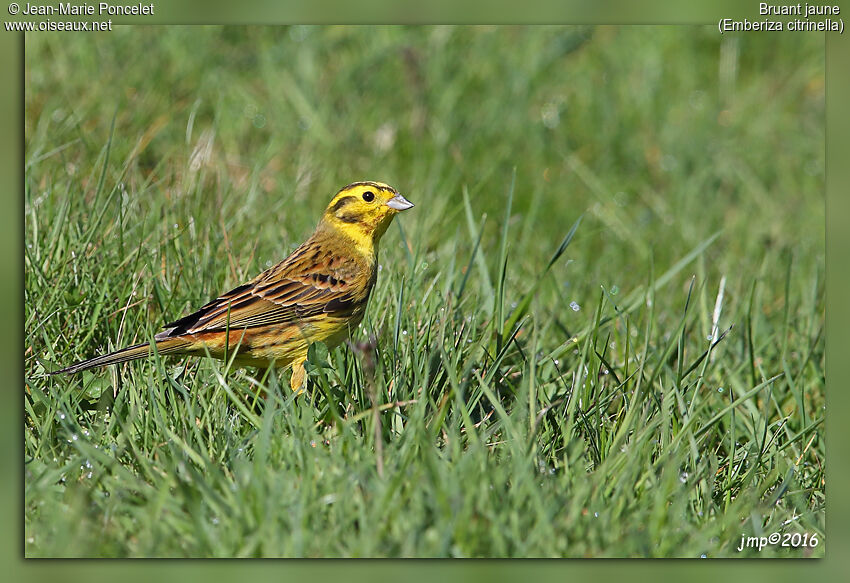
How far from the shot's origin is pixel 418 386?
12.6 feet

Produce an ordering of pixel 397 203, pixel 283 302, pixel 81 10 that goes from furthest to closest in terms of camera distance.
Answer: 1. pixel 397 203
2. pixel 283 302
3. pixel 81 10

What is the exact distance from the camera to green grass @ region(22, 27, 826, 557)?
303 cm

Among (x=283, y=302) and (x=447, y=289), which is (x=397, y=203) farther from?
(x=283, y=302)

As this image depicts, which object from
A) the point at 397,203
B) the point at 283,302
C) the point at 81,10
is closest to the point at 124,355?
the point at 283,302

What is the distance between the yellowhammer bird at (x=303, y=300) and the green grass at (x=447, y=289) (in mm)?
131

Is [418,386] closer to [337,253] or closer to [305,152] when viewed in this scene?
[337,253]

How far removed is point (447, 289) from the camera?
4.50 m

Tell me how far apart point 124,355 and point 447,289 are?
4.72 ft

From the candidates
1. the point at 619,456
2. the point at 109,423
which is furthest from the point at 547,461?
the point at 109,423

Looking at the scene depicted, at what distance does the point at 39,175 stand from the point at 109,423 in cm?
212

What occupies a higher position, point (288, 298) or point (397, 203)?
point (397, 203)

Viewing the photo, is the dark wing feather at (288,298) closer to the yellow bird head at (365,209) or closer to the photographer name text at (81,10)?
the yellow bird head at (365,209)

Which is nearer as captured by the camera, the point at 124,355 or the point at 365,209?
the point at 124,355

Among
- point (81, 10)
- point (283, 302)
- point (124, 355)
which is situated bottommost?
point (124, 355)
